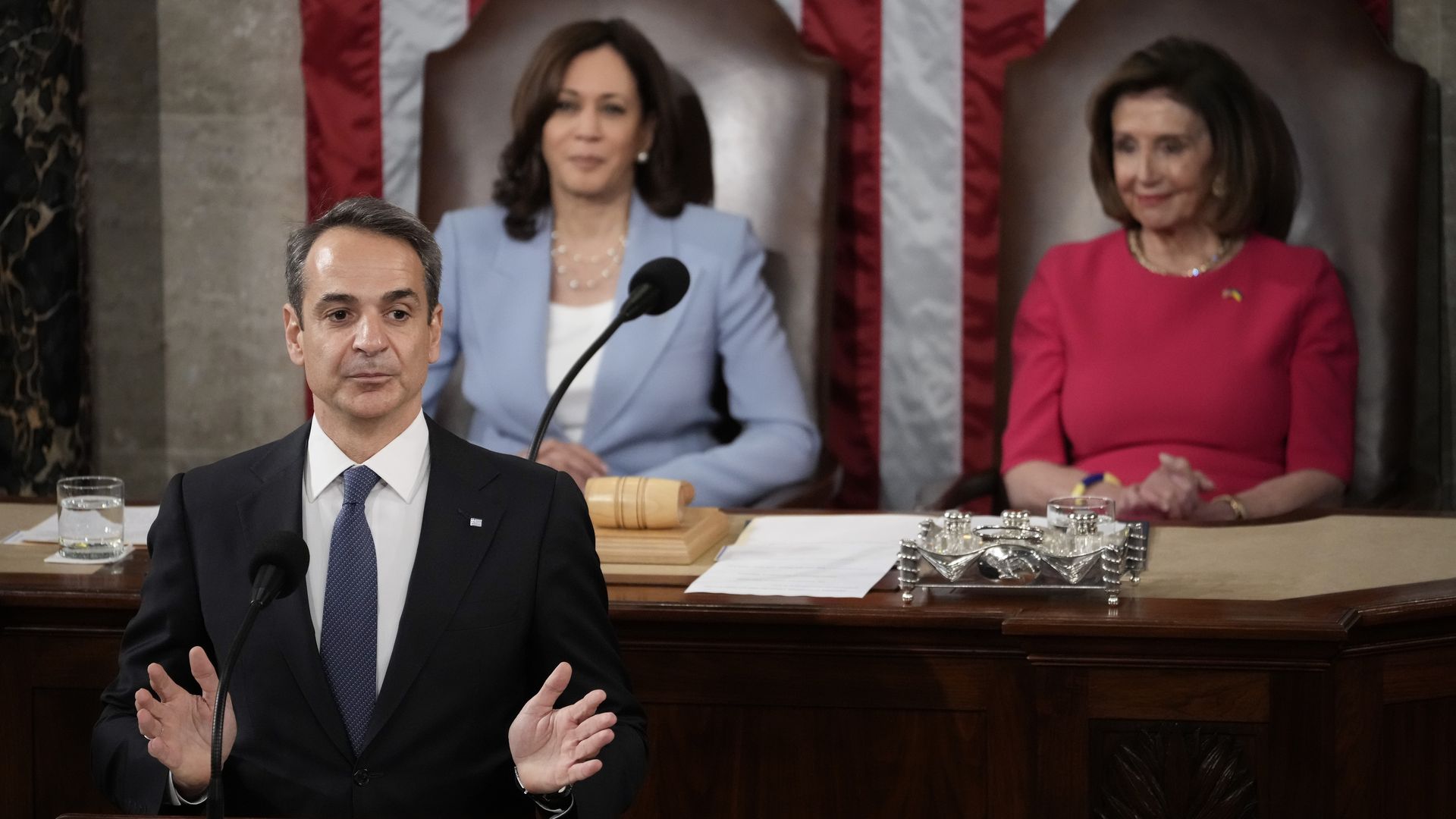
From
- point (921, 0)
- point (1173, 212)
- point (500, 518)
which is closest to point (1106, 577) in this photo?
point (500, 518)

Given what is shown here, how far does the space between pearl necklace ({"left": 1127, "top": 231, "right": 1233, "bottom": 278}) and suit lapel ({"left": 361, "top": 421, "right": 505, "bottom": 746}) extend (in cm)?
215

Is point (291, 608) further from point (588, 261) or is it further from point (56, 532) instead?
point (588, 261)

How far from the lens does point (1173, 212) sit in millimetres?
3584

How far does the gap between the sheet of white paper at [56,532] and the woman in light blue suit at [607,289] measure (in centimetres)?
97

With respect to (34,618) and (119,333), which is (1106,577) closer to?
(34,618)

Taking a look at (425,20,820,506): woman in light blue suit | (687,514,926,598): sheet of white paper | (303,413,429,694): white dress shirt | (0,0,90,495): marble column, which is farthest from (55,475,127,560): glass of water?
(0,0,90,495): marble column

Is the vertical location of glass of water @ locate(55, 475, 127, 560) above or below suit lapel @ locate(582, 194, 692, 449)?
below

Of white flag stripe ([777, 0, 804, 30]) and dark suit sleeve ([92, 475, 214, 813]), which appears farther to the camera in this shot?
white flag stripe ([777, 0, 804, 30])

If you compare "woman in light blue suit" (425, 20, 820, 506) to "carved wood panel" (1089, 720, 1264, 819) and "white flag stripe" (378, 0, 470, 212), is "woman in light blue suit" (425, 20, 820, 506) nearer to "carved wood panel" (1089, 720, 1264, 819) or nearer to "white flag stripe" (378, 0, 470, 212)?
"white flag stripe" (378, 0, 470, 212)

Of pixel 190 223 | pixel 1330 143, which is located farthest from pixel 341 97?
pixel 1330 143

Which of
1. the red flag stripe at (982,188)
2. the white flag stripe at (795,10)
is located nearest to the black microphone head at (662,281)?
the red flag stripe at (982,188)

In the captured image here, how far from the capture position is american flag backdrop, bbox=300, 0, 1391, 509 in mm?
4051

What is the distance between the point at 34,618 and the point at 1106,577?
140 centimetres

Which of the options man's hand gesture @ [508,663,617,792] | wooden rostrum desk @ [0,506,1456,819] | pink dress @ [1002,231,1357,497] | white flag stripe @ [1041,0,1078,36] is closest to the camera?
man's hand gesture @ [508,663,617,792]
